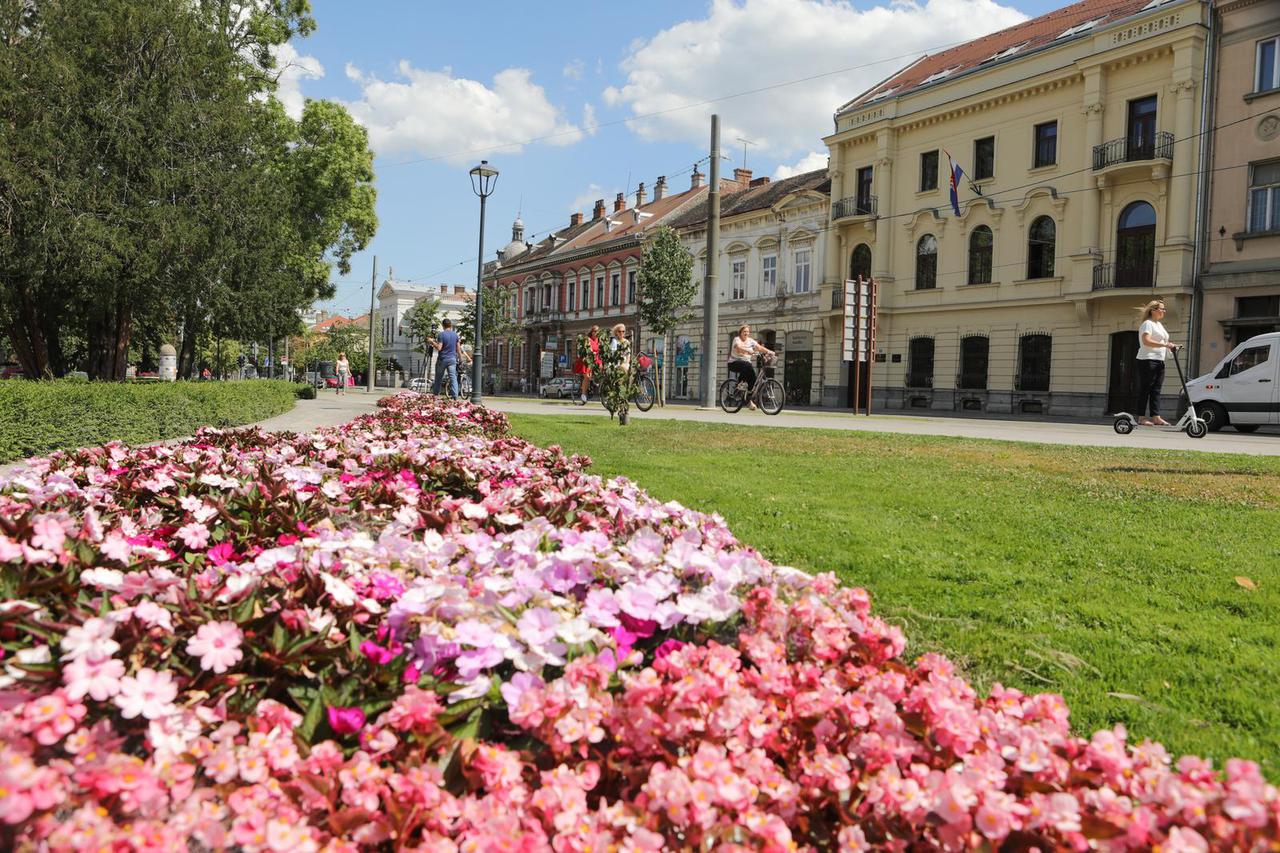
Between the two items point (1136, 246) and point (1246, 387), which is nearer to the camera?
point (1246, 387)

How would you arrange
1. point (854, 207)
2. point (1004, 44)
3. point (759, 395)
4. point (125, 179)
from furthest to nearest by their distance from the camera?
point (854, 207), point (1004, 44), point (759, 395), point (125, 179)

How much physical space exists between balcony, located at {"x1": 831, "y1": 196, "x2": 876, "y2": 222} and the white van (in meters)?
18.7

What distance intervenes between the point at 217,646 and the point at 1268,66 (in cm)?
3066

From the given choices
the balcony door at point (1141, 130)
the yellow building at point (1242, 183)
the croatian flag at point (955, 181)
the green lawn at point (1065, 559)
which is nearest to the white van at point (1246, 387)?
the yellow building at point (1242, 183)

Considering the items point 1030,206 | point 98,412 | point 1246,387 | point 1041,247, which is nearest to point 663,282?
point 1030,206

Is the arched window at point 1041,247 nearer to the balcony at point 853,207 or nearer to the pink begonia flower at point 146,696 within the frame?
the balcony at point 853,207

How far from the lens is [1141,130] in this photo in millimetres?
26828

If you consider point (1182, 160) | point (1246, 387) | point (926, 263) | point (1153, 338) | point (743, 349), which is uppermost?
point (1182, 160)

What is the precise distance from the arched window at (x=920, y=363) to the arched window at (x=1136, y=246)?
294 inches

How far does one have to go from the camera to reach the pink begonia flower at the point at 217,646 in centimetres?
152

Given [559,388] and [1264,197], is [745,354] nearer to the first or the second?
[1264,197]

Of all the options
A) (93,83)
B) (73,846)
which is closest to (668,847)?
(73,846)

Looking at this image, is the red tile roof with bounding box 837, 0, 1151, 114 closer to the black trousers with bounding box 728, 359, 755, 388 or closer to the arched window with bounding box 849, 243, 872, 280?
the arched window with bounding box 849, 243, 872, 280

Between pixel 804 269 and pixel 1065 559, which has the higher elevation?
pixel 804 269
